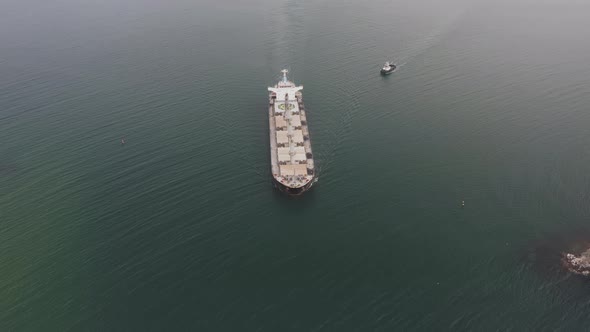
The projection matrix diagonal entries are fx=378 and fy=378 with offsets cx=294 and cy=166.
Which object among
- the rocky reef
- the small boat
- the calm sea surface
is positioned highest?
the small boat

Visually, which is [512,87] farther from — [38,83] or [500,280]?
[38,83]

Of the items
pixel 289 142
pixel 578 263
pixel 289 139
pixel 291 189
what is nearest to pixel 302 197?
pixel 291 189

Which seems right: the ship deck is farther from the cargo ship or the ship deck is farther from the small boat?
the small boat

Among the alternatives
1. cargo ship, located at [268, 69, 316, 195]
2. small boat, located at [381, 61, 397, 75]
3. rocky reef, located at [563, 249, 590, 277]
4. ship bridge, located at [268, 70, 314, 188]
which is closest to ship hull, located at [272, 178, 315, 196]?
cargo ship, located at [268, 69, 316, 195]

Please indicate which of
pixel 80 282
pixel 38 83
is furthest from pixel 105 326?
pixel 38 83

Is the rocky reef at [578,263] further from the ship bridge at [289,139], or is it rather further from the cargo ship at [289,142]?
the ship bridge at [289,139]

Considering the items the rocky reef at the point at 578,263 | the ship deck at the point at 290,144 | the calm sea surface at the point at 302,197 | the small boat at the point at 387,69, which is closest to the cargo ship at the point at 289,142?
the ship deck at the point at 290,144
